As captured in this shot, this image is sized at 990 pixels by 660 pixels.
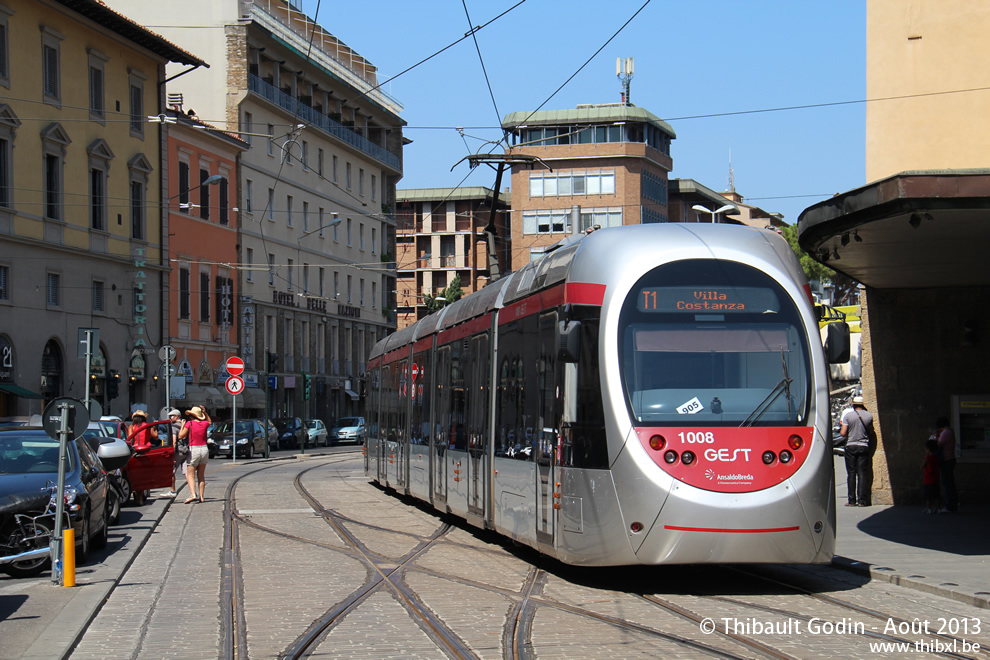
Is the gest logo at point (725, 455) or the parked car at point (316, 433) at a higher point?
the gest logo at point (725, 455)

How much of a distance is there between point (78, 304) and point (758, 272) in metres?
35.0

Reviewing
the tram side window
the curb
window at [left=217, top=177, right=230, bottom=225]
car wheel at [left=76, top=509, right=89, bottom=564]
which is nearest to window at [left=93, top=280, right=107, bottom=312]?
window at [left=217, top=177, right=230, bottom=225]

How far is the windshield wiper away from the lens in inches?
431

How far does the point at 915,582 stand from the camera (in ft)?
37.6

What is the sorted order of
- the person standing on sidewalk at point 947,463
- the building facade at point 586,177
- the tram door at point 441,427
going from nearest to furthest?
the tram door at point 441,427
the person standing on sidewalk at point 947,463
the building facade at point 586,177

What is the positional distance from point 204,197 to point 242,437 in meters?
11.5

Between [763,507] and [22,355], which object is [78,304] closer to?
[22,355]

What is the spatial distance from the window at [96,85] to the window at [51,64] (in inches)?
81.7

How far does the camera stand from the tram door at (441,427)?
1752 cm

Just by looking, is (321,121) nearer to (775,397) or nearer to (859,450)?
(859,450)

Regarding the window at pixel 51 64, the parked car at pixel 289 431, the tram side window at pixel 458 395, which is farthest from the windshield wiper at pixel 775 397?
the parked car at pixel 289 431

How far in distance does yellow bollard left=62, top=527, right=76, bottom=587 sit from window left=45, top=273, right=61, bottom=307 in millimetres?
30884

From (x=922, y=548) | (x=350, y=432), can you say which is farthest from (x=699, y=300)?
(x=350, y=432)

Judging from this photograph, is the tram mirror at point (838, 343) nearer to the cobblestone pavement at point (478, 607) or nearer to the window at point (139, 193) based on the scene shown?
the cobblestone pavement at point (478, 607)
